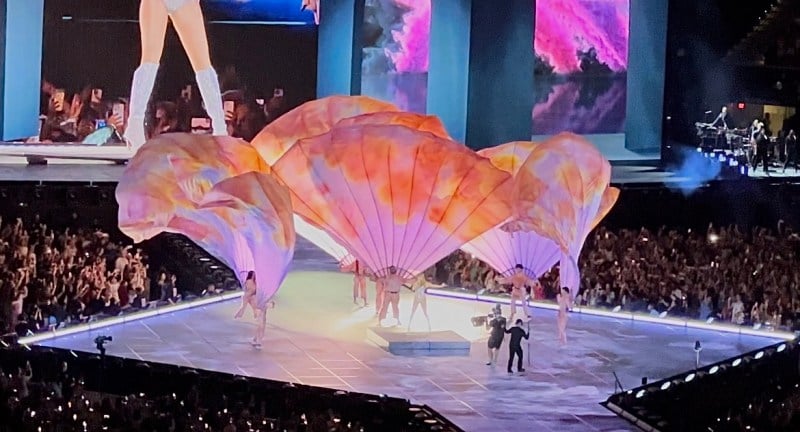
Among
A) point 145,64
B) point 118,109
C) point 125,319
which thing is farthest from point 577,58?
point 125,319

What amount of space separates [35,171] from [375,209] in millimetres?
12245

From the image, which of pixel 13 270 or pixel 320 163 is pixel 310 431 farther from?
pixel 13 270

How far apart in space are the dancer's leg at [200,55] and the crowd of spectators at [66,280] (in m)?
5.74

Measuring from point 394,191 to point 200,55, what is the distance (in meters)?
13.0

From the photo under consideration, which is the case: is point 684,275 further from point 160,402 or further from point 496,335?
point 160,402

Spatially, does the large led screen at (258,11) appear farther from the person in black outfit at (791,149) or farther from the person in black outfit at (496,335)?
the person in black outfit at (496,335)

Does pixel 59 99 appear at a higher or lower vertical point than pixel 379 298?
higher

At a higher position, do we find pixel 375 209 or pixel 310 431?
pixel 375 209

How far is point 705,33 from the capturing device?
36.7m

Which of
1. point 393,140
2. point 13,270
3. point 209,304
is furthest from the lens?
point 209,304

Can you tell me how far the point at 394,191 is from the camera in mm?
21609

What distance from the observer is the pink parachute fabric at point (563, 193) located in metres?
21.8

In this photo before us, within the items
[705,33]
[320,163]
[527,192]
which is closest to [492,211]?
[527,192]

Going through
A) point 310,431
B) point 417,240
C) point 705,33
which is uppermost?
point 705,33
